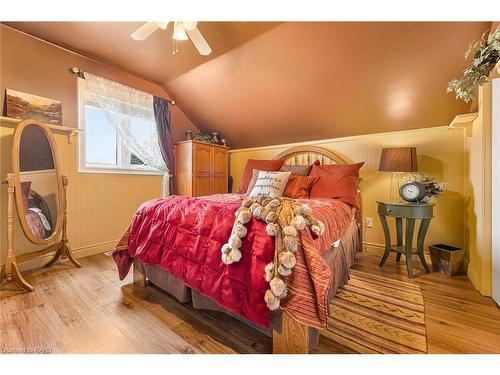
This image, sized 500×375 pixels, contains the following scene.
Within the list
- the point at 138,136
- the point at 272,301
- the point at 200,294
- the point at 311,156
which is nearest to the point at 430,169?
the point at 311,156

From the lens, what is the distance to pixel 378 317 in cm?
140

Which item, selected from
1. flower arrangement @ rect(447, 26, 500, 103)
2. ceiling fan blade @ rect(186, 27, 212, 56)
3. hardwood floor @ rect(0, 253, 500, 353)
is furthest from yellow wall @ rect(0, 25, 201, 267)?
flower arrangement @ rect(447, 26, 500, 103)

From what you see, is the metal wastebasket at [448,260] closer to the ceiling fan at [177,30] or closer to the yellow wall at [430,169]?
the yellow wall at [430,169]

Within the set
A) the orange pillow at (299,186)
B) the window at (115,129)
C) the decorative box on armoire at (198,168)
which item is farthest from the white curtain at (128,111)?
the orange pillow at (299,186)

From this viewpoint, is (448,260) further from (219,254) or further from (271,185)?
(219,254)

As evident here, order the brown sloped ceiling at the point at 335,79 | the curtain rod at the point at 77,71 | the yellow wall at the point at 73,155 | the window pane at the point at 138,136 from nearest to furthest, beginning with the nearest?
the brown sloped ceiling at the point at 335,79
the yellow wall at the point at 73,155
the curtain rod at the point at 77,71
the window pane at the point at 138,136

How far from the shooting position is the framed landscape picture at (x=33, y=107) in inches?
81.9

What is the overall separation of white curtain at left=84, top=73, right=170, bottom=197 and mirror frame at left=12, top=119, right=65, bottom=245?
0.71 metres

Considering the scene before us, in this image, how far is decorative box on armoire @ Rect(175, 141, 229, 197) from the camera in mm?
3279

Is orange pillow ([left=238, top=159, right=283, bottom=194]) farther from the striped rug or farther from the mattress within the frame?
the striped rug

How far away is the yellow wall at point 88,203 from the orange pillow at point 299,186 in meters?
2.18
